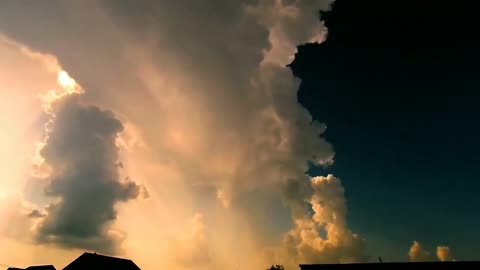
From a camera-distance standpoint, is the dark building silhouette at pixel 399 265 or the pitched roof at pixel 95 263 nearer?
the dark building silhouette at pixel 399 265

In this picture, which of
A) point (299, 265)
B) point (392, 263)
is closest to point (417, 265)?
point (392, 263)

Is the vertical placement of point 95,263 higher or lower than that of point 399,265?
lower

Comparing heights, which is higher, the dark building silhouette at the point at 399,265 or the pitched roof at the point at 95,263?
the dark building silhouette at the point at 399,265

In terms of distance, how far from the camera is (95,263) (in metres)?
52.3

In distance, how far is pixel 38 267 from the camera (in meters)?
59.6

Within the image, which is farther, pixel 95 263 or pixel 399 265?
pixel 95 263

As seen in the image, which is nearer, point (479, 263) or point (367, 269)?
point (479, 263)

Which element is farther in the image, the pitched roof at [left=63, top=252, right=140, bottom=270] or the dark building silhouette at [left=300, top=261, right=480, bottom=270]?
the pitched roof at [left=63, top=252, right=140, bottom=270]

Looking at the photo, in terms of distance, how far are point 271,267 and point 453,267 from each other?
49.0 m

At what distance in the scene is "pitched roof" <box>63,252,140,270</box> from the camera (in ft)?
170

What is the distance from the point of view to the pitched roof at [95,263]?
51.9 m

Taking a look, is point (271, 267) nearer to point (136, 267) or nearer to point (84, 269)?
point (136, 267)

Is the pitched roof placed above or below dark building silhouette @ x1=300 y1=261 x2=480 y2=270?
below

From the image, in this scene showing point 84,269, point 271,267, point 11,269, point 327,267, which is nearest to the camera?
point 327,267
